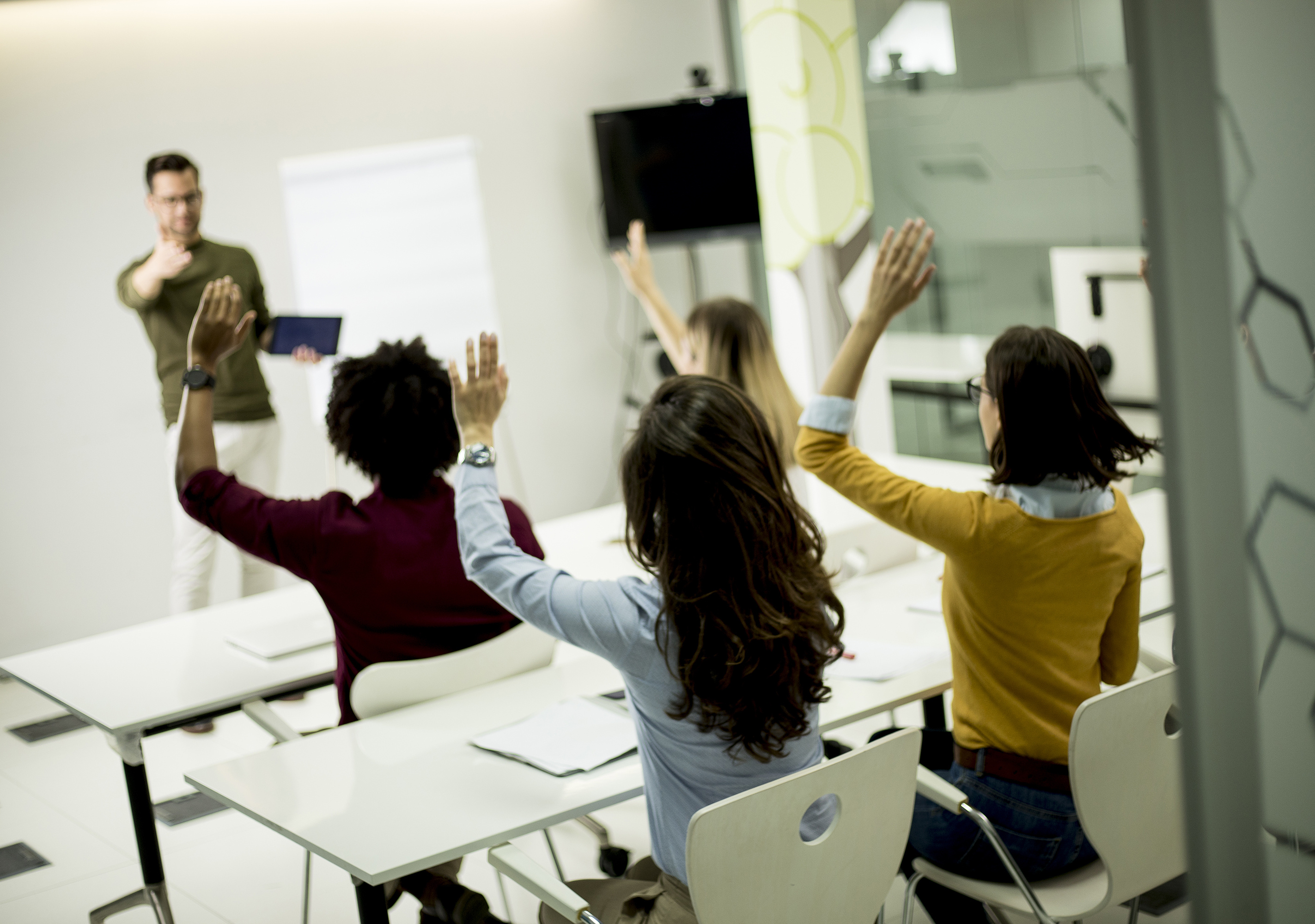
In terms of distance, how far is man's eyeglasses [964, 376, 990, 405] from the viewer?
2002 mm

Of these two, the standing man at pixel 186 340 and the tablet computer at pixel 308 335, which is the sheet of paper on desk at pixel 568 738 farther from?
the standing man at pixel 186 340

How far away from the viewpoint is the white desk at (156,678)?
231cm

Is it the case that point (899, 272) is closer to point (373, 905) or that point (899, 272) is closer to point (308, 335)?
point (373, 905)

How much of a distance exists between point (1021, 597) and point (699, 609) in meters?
0.60

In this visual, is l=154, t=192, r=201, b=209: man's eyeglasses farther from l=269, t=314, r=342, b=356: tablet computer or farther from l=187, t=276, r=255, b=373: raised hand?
l=187, t=276, r=255, b=373: raised hand

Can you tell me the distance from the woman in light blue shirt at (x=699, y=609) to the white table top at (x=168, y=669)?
0.92m

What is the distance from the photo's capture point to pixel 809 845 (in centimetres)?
158

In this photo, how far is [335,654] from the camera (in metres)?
2.45

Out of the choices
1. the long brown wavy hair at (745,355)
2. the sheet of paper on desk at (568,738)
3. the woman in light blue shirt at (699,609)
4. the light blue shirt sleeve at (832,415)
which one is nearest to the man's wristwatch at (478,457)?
the woman in light blue shirt at (699,609)

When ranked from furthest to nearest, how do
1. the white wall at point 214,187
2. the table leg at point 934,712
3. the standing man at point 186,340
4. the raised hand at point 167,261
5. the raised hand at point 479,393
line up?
the white wall at point 214,187 < the standing man at point 186,340 < the raised hand at point 167,261 < the table leg at point 934,712 < the raised hand at point 479,393

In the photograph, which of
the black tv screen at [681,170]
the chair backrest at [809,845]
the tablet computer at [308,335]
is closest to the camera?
the chair backrest at [809,845]

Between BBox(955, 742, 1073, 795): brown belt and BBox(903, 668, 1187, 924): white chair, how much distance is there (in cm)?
6

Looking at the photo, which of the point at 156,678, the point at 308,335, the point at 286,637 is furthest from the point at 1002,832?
the point at 308,335

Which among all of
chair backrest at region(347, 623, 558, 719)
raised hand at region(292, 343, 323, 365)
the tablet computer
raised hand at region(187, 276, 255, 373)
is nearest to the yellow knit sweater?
chair backrest at region(347, 623, 558, 719)
